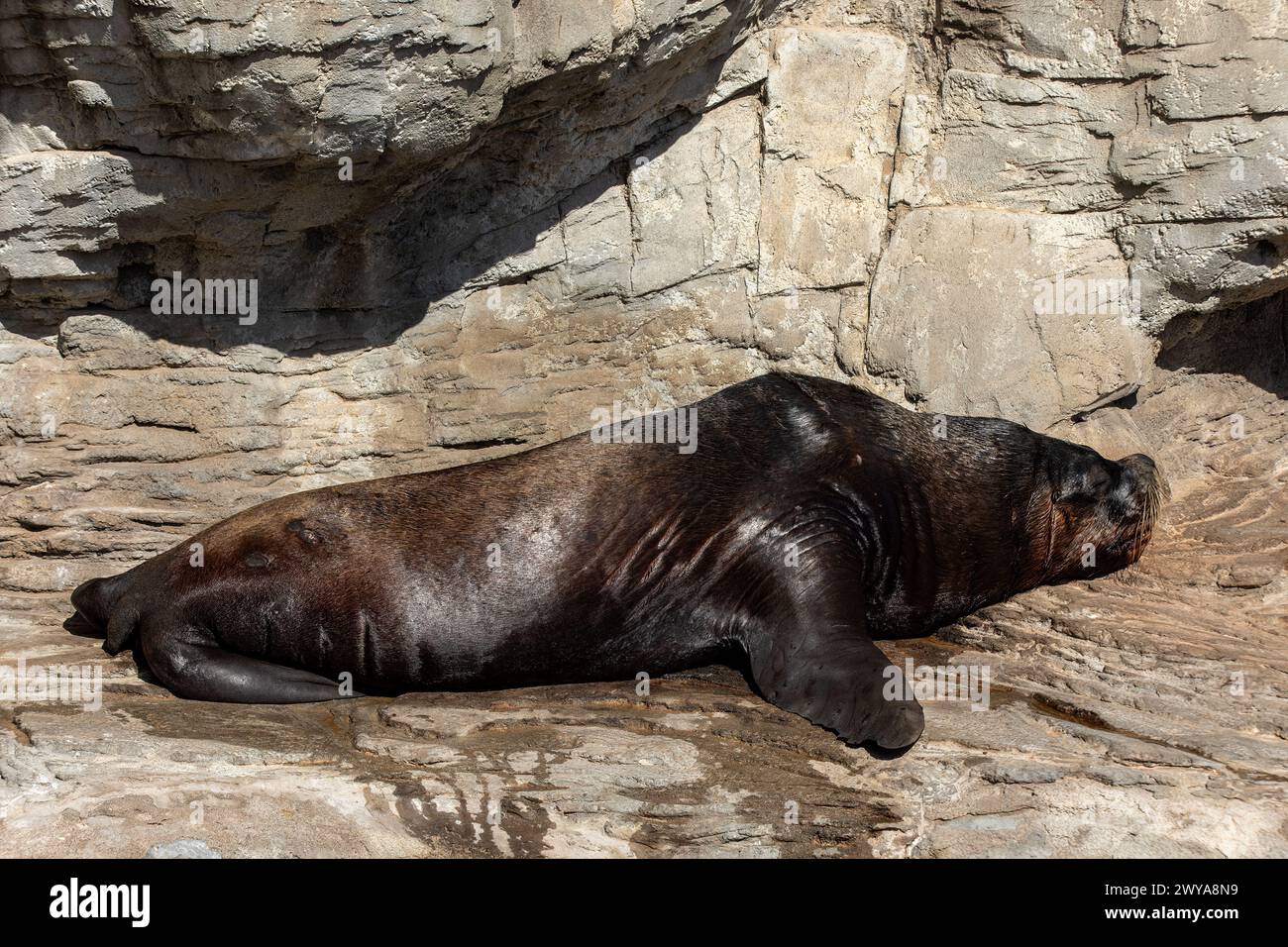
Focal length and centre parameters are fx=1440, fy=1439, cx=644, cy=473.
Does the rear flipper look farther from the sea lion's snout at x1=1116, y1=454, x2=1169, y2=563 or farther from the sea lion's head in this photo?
the sea lion's snout at x1=1116, y1=454, x2=1169, y2=563

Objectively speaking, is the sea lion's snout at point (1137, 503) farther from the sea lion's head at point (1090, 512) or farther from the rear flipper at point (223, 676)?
the rear flipper at point (223, 676)

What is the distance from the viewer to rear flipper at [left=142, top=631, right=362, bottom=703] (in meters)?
7.14

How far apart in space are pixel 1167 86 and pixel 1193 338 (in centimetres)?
189

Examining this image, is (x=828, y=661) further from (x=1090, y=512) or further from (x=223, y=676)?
(x=223, y=676)

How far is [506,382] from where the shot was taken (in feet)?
30.6

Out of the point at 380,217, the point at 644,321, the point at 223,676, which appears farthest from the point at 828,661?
the point at 380,217

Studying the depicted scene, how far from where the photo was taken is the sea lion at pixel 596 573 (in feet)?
23.9

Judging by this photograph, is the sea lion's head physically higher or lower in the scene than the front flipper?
higher

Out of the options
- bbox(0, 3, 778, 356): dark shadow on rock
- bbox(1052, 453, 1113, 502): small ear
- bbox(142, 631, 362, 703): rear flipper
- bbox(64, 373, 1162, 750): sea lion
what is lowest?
bbox(142, 631, 362, 703): rear flipper

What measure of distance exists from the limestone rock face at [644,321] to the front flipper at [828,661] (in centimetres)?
16

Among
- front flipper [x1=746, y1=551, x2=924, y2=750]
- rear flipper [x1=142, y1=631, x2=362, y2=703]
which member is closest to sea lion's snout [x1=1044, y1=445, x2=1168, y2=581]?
front flipper [x1=746, y1=551, x2=924, y2=750]

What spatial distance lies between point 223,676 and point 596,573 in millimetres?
1942

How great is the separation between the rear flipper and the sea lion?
1cm

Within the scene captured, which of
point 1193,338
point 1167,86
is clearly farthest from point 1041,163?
point 1193,338
